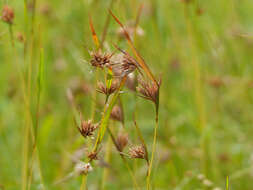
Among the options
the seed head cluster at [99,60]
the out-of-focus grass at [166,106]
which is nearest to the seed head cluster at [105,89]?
the seed head cluster at [99,60]

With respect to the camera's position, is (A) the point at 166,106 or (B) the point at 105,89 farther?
(A) the point at 166,106

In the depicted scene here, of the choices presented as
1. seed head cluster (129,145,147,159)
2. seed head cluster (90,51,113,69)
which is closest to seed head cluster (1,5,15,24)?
seed head cluster (90,51,113,69)

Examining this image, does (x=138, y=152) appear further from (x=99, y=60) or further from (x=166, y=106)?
(x=166, y=106)

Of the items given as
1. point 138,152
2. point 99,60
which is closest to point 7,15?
point 99,60

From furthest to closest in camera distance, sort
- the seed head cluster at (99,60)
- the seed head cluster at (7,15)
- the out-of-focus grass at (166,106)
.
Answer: the out-of-focus grass at (166,106) < the seed head cluster at (7,15) < the seed head cluster at (99,60)

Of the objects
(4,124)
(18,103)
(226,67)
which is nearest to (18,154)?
(4,124)

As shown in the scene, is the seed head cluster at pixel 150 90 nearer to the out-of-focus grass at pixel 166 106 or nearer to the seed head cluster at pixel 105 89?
the seed head cluster at pixel 105 89

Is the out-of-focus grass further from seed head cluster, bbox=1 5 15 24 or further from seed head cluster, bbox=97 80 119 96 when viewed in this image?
seed head cluster, bbox=97 80 119 96

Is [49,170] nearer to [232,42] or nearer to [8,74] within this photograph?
[8,74]
